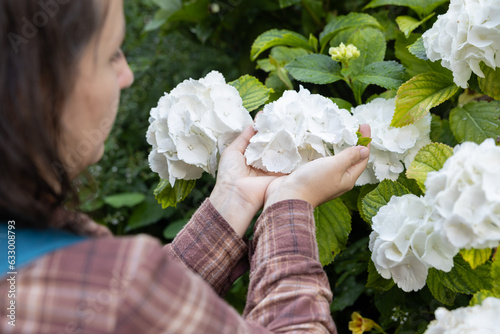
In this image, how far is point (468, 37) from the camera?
1136 millimetres

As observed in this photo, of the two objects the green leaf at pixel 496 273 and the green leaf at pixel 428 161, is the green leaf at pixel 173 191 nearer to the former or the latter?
the green leaf at pixel 428 161

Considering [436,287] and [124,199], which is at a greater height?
[436,287]

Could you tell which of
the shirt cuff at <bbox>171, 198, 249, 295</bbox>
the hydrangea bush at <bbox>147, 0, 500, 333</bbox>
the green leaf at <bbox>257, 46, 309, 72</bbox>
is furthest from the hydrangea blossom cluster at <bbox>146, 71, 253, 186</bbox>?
the green leaf at <bbox>257, 46, 309, 72</bbox>

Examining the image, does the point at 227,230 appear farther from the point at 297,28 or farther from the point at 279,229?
the point at 297,28

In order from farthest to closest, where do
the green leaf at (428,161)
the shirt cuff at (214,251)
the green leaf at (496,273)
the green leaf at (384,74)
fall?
the green leaf at (384,74) → the shirt cuff at (214,251) → the green leaf at (428,161) → the green leaf at (496,273)

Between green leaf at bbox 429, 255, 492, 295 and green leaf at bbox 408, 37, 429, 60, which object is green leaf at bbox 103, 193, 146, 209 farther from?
green leaf at bbox 429, 255, 492, 295

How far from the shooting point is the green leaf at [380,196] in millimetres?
1195

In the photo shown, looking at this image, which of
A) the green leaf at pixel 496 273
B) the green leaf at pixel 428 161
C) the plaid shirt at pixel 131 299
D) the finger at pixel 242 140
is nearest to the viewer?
the plaid shirt at pixel 131 299

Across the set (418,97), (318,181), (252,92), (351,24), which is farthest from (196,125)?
(351,24)

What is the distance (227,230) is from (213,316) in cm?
44

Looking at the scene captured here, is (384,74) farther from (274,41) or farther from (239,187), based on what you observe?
(239,187)

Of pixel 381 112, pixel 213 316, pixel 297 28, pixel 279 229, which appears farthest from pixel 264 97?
pixel 297 28

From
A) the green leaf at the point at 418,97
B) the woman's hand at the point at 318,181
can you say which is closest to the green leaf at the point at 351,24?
the green leaf at the point at 418,97

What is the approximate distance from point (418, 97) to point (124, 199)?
5.46 ft
